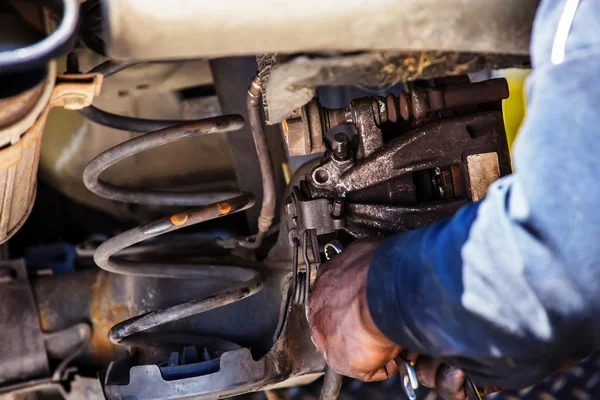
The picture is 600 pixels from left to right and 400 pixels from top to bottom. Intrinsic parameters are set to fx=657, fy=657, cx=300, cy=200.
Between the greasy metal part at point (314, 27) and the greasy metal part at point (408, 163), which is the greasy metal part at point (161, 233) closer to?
the greasy metal part at point (408, 163)

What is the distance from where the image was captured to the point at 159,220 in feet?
3.67

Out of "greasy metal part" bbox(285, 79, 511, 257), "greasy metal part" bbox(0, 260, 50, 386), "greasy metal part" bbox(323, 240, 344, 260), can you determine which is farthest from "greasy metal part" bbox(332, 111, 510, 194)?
"greasy metal part" bbox(0, 260, 50, 386)

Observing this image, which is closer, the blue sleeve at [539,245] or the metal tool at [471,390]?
the blue sleeve at [539,245]

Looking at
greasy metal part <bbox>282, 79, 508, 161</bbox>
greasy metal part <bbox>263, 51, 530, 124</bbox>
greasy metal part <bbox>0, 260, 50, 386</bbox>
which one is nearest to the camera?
greasy metal part <bbox>263, 51, 530, 124</bbox>

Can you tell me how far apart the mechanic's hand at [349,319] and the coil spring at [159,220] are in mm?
249

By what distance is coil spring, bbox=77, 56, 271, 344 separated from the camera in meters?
1.07

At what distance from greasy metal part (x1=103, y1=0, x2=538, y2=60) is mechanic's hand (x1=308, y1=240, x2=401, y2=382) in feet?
1.04

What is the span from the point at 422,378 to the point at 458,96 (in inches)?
16.8

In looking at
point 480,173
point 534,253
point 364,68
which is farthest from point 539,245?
point 480,173

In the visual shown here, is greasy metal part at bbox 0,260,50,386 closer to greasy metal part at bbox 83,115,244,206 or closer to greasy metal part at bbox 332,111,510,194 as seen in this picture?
greasy metal part at bbox 83,115,244,206

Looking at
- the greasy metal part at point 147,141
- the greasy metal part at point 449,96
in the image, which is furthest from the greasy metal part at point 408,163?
the greasy metal part at point 147,141

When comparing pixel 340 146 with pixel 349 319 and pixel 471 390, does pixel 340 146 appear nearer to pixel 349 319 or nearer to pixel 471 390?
pixel 349 319

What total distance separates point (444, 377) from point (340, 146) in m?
0.37

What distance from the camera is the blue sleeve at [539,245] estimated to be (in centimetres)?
62
